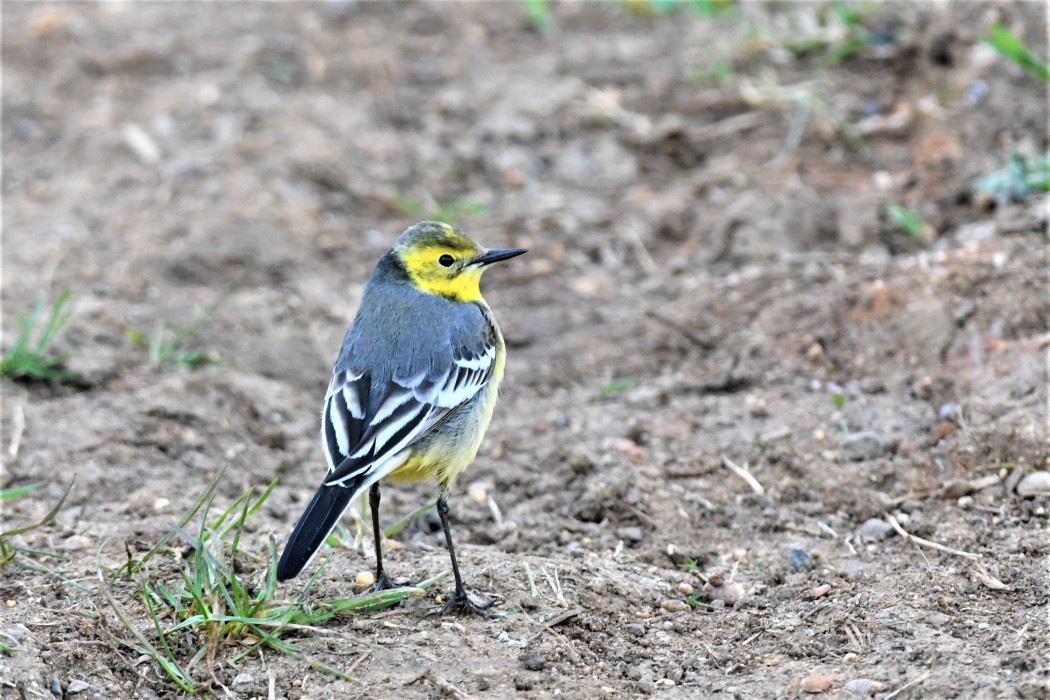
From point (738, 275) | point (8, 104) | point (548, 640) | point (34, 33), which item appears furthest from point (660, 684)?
point (34, 33)

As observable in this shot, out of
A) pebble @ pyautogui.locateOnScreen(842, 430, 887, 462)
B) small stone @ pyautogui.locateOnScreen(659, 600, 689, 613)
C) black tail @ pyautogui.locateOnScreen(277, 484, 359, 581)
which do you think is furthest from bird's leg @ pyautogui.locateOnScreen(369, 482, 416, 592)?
pebble @ pyautogui.locateOnScreen(842, 430, 887, 462)

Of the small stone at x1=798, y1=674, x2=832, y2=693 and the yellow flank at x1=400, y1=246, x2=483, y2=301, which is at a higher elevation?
the yellow flank at x1=400, y1=246, x2=483, y2=301

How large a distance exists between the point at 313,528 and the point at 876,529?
7.98ft

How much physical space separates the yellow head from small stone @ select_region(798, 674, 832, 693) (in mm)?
2391

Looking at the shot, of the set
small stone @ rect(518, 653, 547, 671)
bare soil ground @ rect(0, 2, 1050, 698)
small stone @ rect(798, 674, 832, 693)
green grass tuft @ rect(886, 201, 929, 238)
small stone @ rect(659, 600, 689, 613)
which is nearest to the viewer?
small stone @ rect(798, 674, 832, 693)

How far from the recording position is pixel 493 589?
4789mm

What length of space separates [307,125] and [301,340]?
2.69 meters

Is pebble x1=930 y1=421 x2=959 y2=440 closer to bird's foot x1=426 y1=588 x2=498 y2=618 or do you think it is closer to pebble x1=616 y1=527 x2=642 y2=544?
pebble x1=616 y1=527 x2=642 y2=544

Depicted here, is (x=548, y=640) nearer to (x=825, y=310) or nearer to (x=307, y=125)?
(x=825, y=310)

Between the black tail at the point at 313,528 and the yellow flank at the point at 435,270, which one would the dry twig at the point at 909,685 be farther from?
the yellow flank at the point at 435,270

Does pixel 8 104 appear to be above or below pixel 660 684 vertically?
above

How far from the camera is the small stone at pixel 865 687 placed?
3941 mm

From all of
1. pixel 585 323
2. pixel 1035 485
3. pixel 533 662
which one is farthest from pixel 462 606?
pixel 585 323

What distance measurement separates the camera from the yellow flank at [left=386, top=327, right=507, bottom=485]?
4.79m
